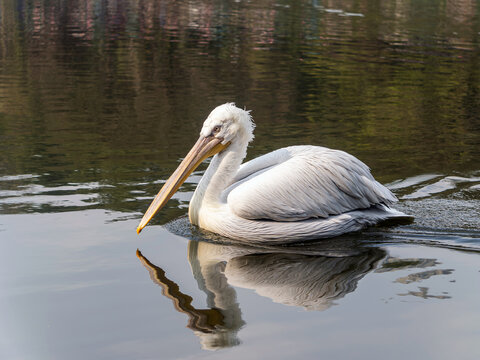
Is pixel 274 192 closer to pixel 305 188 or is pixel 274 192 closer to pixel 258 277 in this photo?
pixel 305 188

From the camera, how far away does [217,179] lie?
189 inches

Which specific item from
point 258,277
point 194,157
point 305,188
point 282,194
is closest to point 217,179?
point 194,157

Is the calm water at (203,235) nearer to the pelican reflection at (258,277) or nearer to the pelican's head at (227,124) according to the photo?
the pelican reflection at (258,277)

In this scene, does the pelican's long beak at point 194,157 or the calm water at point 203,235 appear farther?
the pelican's long beak at point 194,157

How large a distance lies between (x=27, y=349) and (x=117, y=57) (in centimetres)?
1148

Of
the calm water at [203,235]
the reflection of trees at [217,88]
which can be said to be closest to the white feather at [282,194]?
the calm water at [203,235]

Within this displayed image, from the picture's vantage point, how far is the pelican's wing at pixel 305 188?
4582 millimetres

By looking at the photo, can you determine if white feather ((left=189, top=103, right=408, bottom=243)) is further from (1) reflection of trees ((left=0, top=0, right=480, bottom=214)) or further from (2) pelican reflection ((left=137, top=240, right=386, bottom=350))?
(1) reflection of trees ((left=0, top=0, right=480, bottom=214))

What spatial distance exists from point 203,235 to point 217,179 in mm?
384

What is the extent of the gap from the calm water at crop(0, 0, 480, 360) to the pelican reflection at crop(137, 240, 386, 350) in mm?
14

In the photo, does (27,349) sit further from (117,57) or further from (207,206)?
(117,57)

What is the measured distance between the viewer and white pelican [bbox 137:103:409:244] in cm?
460

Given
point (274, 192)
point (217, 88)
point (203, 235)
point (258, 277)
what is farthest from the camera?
point (217, 88)

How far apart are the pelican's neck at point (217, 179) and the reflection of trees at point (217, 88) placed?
2.12ft
